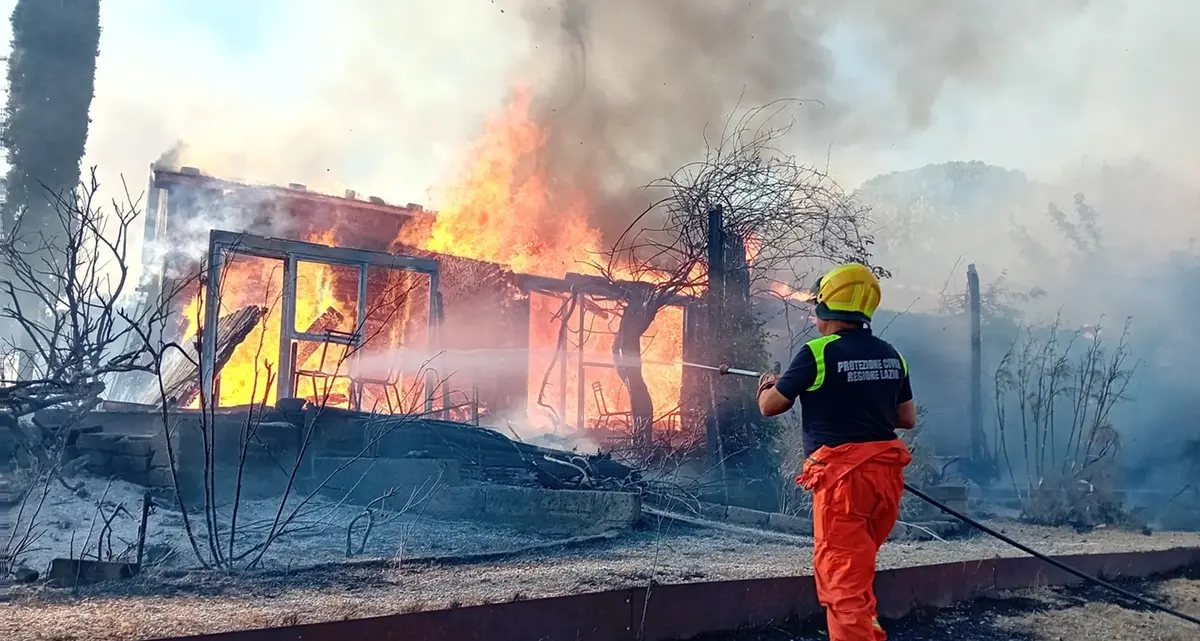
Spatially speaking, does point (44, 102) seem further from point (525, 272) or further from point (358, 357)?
point (358, 357)

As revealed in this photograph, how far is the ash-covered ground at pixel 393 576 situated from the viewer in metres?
3.75

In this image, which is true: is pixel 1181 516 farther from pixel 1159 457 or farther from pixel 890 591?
pixel 890 591

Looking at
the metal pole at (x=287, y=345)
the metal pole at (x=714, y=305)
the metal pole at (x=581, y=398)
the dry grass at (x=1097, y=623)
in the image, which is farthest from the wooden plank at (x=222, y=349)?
the dry grass at (x=1097, y=623)

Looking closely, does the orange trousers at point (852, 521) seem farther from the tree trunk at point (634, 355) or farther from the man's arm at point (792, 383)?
the tree trunk at point (634, 355)

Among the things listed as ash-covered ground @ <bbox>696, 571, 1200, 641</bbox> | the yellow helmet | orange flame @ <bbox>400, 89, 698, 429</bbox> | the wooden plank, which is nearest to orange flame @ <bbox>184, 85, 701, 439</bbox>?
orange flame @ <bbox>400, 89, 698, 429</bbox>

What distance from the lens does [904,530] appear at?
812cm

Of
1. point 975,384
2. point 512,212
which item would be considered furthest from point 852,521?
point 975,384

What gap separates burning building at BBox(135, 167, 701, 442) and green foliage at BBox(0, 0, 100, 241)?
3771mm

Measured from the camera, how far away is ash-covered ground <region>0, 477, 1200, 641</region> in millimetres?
3746

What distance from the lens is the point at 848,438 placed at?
3504 mm

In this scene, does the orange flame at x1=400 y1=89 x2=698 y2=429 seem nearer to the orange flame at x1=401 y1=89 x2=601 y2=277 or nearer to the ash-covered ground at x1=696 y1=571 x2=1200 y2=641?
the orange flame at x1=401 y1=89 x2=601 y2=277

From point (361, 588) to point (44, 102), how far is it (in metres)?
21.0

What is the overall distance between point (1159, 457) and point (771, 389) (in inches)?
748

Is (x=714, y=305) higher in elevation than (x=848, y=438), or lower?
higher
